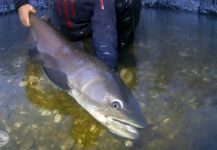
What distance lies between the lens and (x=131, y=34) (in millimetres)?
4645

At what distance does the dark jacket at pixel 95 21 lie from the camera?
11.6ft

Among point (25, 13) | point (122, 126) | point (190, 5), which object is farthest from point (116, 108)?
point (190, 5)

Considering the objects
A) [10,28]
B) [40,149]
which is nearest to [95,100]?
[40,149]

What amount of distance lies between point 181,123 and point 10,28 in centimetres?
394

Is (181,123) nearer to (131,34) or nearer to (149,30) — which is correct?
(131,34)

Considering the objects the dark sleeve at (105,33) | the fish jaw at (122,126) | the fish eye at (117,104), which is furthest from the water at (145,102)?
the dark sleeve at (105,33)

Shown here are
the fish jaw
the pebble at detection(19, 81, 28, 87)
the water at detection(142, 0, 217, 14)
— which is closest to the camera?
the fish jaw

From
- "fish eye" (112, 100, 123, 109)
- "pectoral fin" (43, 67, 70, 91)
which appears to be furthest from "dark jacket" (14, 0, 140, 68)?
"fish eye" (112, 100, 123, 109)

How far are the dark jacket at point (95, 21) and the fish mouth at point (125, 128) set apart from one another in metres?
0.88

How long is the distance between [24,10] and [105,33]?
1.15m

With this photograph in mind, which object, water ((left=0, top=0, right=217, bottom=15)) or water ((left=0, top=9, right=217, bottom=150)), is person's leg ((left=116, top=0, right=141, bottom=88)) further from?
water ((left=0, top=0, right=217, bottom=15))

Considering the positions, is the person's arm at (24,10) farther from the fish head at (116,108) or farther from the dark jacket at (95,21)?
the fish head at (116,108)

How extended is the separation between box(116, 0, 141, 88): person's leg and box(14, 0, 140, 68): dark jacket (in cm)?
2

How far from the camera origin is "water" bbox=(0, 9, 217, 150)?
2877mm
